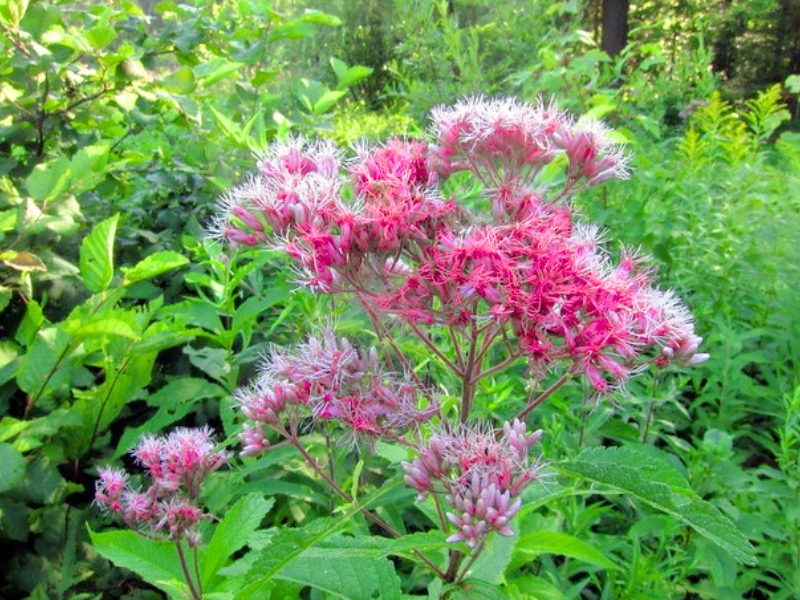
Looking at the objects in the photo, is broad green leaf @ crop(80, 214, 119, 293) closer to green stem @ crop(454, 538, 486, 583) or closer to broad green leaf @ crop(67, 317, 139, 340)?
broad green leaf @ crop(67, 317, 139, 340)

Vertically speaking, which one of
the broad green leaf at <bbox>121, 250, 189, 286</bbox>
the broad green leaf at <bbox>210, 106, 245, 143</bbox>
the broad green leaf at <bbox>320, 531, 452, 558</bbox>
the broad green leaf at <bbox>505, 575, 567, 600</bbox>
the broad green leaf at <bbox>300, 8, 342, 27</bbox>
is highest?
the broad green leaf at <bbox>300, 8, 342, 27</bbox>

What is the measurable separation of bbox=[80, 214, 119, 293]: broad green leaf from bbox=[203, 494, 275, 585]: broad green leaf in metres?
0.74

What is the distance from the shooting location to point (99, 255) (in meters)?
1.72

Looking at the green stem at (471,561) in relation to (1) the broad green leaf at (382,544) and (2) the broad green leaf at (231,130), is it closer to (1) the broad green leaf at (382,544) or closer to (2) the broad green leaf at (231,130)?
(1) the broad green leaf at (382,544)

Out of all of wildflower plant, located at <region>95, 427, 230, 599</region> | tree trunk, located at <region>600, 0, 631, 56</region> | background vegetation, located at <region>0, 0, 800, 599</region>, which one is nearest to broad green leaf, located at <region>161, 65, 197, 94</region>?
background vegetation, located at <region>0, 0, 800, 599</region>

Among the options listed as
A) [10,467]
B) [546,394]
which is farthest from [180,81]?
[546,394]

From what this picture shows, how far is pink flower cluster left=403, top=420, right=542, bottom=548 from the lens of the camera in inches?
36.6

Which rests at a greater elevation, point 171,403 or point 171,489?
point 171,489

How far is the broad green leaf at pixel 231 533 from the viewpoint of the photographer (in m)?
1.26

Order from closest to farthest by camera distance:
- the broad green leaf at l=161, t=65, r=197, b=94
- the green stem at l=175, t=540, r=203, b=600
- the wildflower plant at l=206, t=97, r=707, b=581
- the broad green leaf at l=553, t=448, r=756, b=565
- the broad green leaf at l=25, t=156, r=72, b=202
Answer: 1. the broad green leaf at l=553, t=448, r=756, b=565
2. the wildflower plant at l=206, t=97, r=707, b=581
3. the green stem at l=175, t=540, r=203, b=600
4. the broad green leaf at l=25, t=156, r=72, b=202
5. the broad green leaf at l=161, t=65, r=197, b=94

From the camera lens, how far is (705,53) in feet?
12.4

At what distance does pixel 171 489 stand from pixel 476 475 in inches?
22.9

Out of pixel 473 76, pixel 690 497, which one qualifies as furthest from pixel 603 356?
pixel 473 76

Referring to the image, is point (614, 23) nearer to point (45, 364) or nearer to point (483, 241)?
point (45, 364)
